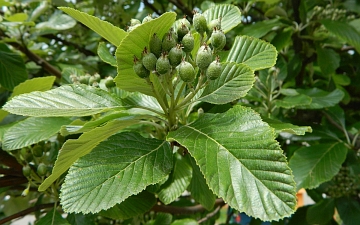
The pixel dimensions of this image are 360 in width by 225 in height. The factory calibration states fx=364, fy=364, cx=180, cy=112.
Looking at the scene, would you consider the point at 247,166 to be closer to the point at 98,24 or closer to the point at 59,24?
the point at 98,24

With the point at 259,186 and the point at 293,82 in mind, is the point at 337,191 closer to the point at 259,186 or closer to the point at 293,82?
the point at 293,82

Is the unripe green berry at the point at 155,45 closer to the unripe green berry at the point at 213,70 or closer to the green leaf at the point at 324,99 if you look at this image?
the unripe green berry at the point at 213,70

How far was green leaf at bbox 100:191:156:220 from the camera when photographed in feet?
3.44

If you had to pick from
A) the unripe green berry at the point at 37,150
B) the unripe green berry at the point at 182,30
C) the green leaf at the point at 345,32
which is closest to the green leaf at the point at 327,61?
the green leaf at the point at 345,32

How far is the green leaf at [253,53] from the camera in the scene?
32.8 inches

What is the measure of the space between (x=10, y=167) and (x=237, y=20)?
0.78 meters

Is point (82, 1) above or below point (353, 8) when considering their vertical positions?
below

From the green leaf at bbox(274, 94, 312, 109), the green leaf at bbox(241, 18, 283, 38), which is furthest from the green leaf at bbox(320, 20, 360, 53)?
the green leaf at bbox(274, 94, 312, 109)

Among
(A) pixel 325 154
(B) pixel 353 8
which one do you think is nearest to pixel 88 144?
(A) pixel 325 154

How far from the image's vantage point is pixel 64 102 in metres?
0.74

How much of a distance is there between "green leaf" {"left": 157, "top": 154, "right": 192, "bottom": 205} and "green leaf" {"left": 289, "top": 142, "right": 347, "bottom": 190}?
472mm

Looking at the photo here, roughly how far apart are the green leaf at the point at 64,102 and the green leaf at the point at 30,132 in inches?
7.0

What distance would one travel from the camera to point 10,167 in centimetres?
108

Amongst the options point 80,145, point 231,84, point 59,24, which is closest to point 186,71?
point 231,84
